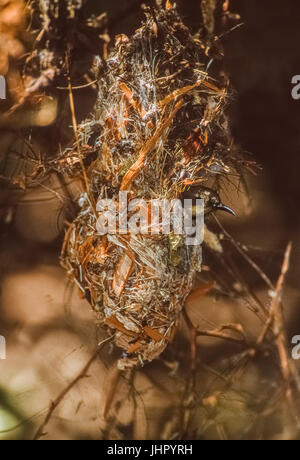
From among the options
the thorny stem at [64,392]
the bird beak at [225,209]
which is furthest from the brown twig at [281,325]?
the thorny stem at [64,392]

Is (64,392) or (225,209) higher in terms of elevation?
(225,209)

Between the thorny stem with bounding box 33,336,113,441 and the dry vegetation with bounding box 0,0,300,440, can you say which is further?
the thorny stem with bounding box 33,336,113,441

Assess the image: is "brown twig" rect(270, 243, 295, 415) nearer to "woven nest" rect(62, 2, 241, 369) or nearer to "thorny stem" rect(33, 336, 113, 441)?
"woven nest" rect(62, 2, 241, 369)

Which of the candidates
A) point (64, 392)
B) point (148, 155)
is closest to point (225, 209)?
point (148, 155)

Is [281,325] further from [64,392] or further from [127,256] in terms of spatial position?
[64,392]

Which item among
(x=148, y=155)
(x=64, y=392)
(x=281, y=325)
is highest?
(x=148, y=155)

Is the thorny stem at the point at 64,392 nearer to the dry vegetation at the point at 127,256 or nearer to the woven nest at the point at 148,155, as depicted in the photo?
the dry vegetation at the point at 127,256

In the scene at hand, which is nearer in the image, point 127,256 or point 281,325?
point 127,256

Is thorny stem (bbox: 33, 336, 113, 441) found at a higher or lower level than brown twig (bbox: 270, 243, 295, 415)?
lower

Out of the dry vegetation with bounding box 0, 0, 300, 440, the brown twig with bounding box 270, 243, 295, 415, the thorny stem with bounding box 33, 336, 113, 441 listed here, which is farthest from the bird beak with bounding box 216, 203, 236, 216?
the thorny stem with bounding box 33, 336, 113, 441
